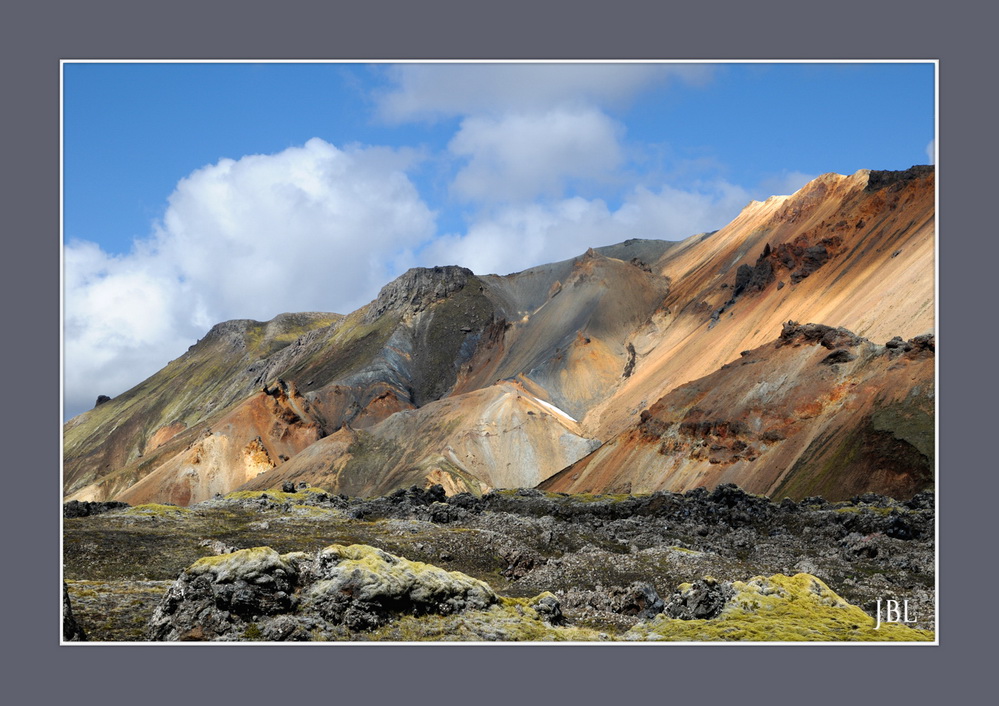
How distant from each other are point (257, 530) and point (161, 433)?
294ft

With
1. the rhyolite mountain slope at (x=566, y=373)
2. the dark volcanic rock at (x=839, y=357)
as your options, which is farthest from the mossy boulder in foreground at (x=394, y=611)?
the dark volcanic rock at (x=839, y=357)

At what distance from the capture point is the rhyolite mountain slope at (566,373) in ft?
157

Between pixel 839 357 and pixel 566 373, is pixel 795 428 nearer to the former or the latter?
pixel 839 357

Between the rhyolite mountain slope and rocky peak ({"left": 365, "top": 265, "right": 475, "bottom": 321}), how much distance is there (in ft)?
0.88

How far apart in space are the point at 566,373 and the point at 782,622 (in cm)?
7408

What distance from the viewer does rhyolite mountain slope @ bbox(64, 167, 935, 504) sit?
47.7 meters

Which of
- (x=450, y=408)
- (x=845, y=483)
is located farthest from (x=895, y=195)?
(x=845, y=483)

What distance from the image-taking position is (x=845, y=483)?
37.8 metres

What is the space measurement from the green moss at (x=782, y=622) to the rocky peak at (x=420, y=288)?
105444 mm

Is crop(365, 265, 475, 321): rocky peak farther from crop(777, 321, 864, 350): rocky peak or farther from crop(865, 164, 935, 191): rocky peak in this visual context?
crop(777, 321, 864, 350): rocky peak

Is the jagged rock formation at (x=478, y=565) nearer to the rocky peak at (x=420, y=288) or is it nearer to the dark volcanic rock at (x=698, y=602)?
the dark volcanic rock at (x=698, y=602)

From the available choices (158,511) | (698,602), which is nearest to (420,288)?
(158,511)

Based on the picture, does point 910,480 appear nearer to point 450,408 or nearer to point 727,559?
point 727,559

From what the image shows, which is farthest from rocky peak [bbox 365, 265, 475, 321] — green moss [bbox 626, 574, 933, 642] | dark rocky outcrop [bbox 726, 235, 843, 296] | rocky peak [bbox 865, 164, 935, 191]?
green moss [bbox 626, 574, 933, 642]
